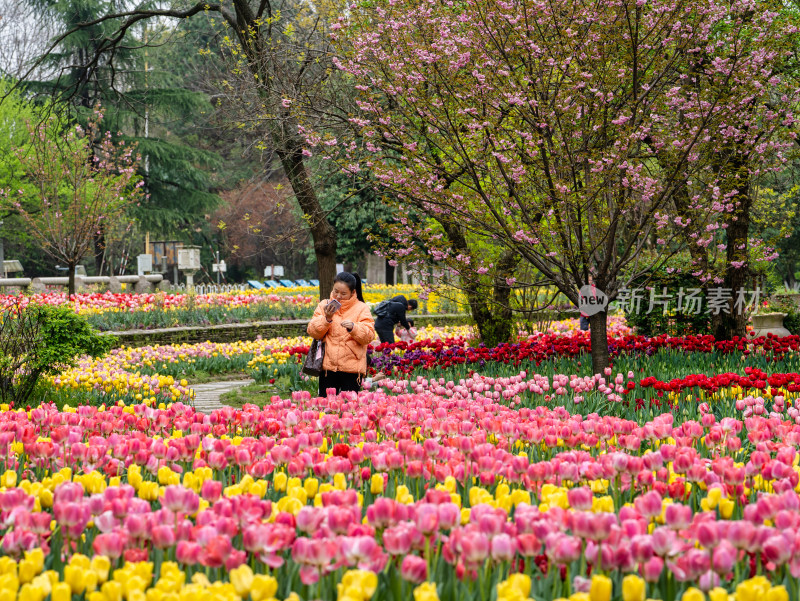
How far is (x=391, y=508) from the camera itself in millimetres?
2078

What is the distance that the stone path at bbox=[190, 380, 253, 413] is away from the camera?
8.40 metres

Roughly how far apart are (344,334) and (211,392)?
3.79 m

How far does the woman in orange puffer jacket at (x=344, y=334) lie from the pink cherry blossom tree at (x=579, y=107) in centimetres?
161

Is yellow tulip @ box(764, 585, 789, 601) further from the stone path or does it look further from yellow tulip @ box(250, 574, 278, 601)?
the stone path

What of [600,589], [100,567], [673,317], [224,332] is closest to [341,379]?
[100,567]

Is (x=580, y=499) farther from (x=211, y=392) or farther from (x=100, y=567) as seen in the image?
(x=211, y=392)

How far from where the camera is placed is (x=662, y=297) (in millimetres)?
12539

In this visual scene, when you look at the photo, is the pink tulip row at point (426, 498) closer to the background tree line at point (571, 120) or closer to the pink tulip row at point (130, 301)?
the background tree line at point (571, 120)

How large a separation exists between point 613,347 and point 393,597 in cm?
786

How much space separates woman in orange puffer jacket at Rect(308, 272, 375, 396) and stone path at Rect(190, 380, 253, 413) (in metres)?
1.94

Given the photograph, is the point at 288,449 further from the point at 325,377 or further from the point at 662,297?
the point at 662,297

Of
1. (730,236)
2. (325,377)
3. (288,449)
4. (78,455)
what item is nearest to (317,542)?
(288,449)

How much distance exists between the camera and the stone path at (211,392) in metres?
8.40

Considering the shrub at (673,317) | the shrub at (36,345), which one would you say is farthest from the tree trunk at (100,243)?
the shrub at (673,317)
